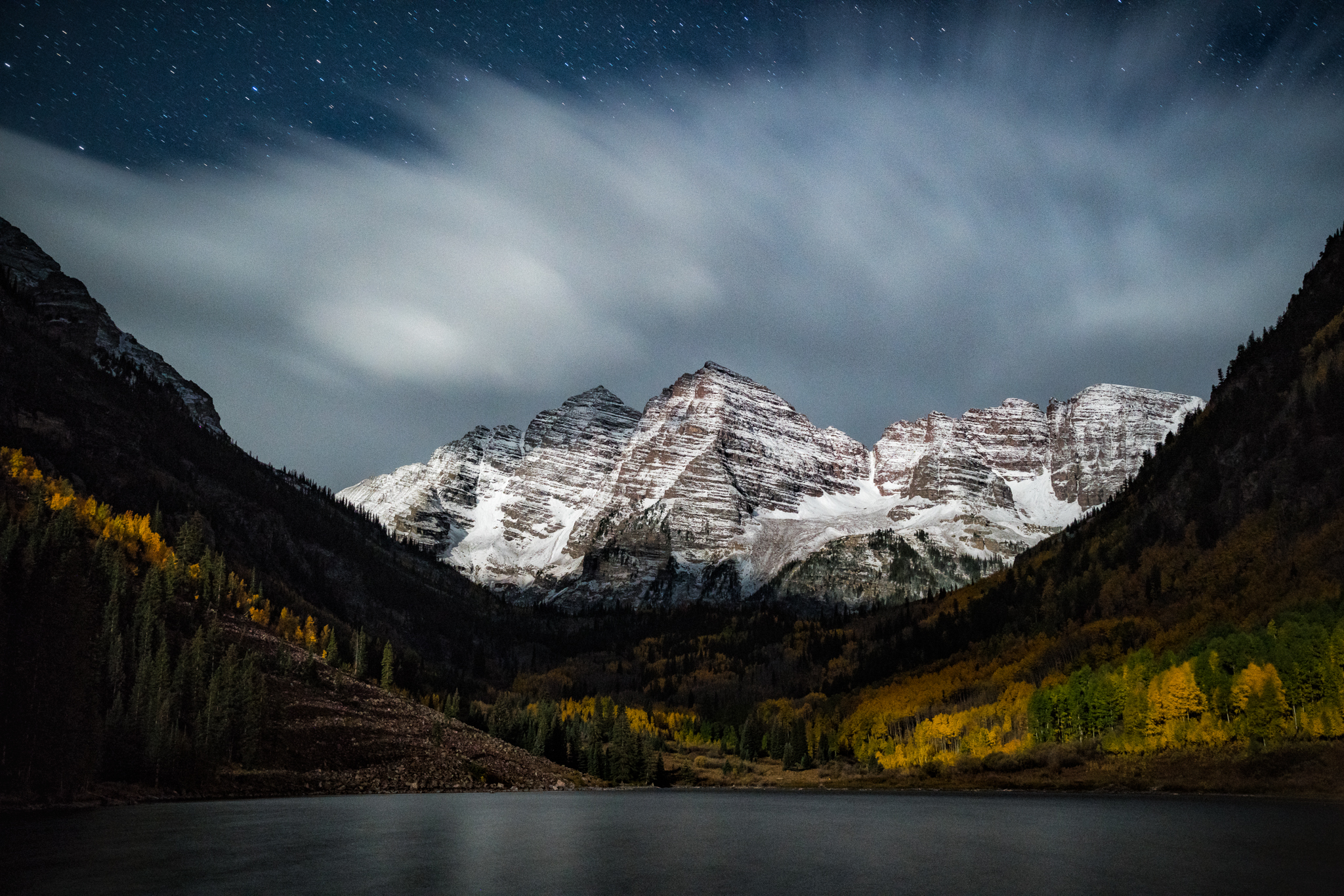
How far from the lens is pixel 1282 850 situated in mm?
56250

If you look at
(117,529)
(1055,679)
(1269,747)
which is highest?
(117,529)

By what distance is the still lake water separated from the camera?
4678cm

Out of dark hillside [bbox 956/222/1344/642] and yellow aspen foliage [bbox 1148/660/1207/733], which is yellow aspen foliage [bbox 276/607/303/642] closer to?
yellow aspen foliage [bbox 1148/660/1207/733]

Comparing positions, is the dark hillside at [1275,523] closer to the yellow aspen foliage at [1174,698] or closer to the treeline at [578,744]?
the yellow aspen foliage at [1174,698]

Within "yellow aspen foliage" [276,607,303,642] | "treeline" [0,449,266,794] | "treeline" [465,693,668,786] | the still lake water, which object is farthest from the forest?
the still lake water

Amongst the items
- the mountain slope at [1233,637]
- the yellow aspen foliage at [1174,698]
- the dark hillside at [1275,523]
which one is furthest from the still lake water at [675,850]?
the dark hillside at [1275,523]

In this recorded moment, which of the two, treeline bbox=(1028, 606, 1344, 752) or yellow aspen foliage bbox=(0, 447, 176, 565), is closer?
treeline bbox=(1028, 606, 1344, 752)

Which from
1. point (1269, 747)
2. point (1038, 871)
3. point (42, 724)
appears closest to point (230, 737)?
point (42, 724)

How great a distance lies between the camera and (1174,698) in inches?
4862

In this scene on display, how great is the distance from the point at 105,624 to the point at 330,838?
202 ft

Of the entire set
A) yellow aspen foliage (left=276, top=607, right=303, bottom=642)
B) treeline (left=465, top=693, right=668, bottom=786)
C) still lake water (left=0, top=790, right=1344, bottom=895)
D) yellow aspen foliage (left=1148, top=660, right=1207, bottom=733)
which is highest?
yellow aspen foliage (left=276, top=607, right=303, bottom=642)

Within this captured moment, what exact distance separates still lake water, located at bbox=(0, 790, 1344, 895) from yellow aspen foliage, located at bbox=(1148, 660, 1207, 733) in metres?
24.6

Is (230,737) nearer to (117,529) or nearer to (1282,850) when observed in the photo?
(117,529)

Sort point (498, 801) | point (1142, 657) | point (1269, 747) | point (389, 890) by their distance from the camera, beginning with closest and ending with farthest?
1. point (389, 890)
2. point (1269, 747)
3. point (498, 801)
4. point (1142, 657)
